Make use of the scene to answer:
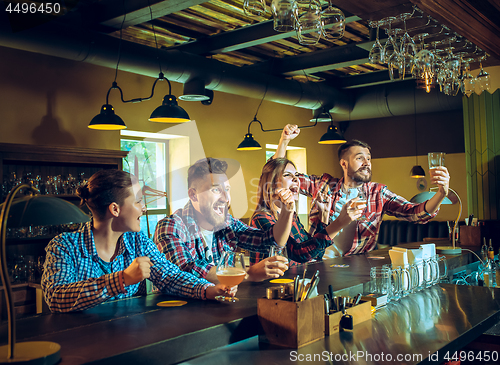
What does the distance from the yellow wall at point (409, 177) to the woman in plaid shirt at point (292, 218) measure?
18.3 ft

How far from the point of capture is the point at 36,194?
1.32m

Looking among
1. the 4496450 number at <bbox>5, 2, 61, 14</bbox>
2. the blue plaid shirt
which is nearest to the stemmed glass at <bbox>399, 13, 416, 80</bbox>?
the blue plaid shirt

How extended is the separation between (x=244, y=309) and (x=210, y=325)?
0.22m

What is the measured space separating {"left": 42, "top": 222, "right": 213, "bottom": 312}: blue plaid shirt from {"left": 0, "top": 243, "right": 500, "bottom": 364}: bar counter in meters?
0.05

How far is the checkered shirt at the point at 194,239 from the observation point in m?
2.11

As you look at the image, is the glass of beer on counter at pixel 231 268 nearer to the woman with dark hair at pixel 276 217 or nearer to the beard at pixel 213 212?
the beard at pixel 213 212

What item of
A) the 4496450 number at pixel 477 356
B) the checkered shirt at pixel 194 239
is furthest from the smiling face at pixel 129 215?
the 4496450 number at pixel 477 356

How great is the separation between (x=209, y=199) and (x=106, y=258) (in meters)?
0.58

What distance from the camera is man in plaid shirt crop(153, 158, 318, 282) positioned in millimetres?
2100

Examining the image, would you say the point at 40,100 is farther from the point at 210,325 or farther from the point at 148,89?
the point at 210,325

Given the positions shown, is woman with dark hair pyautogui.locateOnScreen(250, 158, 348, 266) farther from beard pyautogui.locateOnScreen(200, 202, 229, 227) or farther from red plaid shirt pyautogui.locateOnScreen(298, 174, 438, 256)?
red plaid shirt pyautogui.locateOnScreen(298, 174, 438, 256)

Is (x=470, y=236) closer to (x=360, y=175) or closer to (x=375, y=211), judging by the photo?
(x=375, y=211)

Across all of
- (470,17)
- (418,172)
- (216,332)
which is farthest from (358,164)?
(418,172)

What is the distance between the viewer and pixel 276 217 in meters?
2.91
